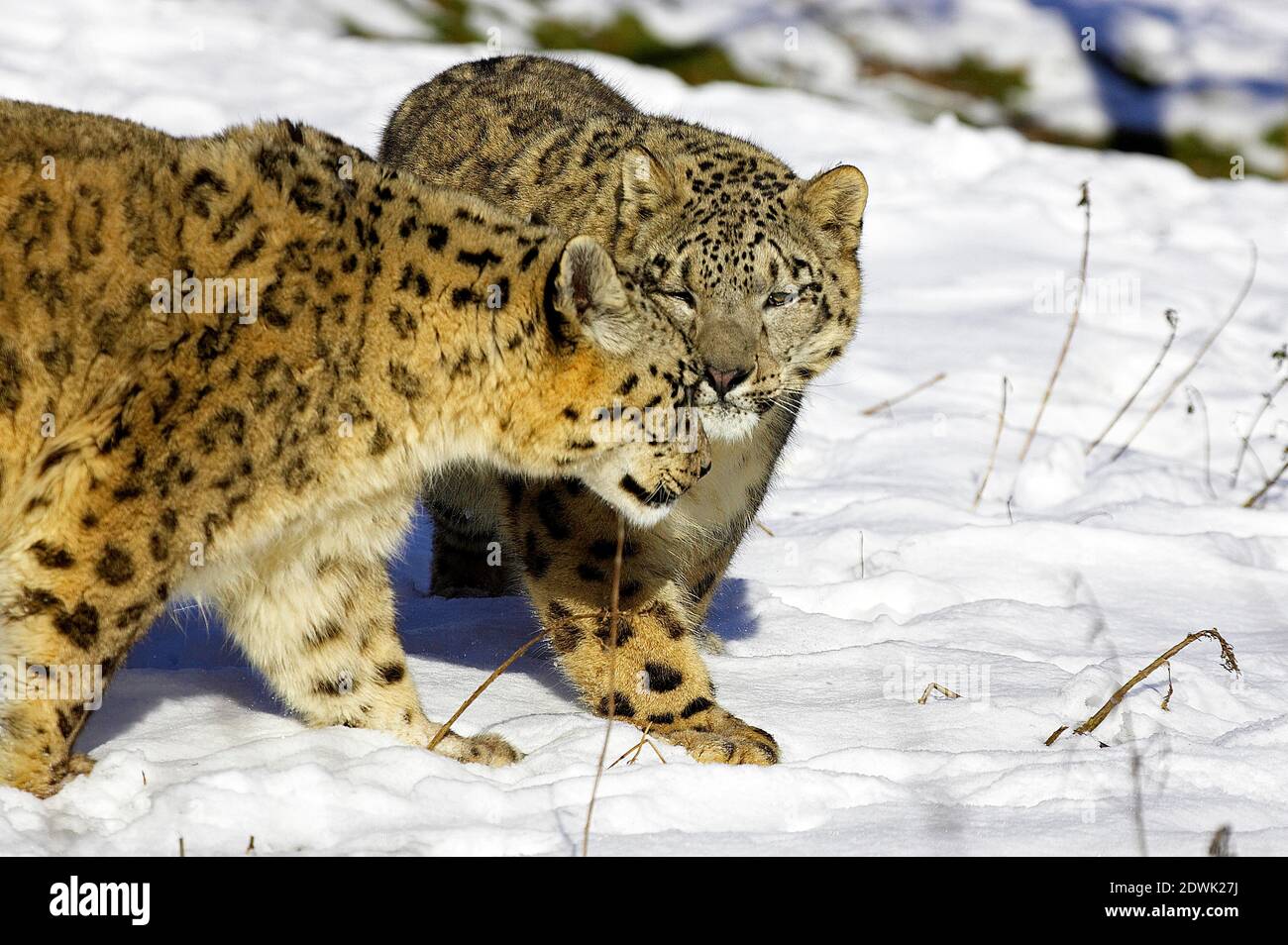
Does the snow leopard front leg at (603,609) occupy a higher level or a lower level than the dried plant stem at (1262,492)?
lower

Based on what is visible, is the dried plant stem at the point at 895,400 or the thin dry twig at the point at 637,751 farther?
the dried plant stem at the point at 895,400

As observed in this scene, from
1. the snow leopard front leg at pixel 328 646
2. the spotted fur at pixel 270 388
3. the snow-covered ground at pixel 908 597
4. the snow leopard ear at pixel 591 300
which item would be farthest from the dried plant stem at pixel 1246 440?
the snow leopard front leg at pixel 328 646

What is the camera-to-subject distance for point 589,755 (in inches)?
186

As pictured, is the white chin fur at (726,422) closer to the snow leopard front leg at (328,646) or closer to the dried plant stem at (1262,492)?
the snow leopard front leg at (328,646)

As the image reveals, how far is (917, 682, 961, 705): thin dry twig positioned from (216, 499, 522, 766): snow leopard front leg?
158cm

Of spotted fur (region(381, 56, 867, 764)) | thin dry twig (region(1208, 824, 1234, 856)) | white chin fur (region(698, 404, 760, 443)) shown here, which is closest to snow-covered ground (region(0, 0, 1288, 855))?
thin dry twig (region(1208, 824, 1234, 856))

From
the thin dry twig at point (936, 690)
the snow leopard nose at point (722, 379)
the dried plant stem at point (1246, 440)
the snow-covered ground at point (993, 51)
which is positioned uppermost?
the snow-covered ground at point (993, 51)

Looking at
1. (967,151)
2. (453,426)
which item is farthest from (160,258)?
(967,151)

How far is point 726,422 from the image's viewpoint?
524 cm

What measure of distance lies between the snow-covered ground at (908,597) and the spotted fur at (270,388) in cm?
37

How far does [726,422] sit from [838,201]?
111 centimetres

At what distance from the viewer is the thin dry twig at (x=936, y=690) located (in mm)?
5340

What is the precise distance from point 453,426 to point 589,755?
106 centimetres

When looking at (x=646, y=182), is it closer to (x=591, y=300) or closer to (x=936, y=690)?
(x=591, y=300)
